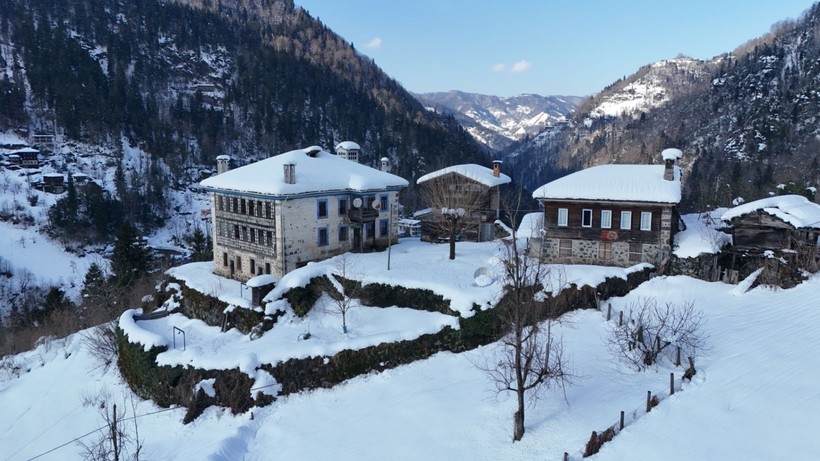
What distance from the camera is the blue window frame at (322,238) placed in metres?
38.4

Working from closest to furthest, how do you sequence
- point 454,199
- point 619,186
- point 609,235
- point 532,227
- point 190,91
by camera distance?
point 609,235, point 619,186, point 532,227, point 454,199, point 190,91

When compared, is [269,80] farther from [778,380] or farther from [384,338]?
[778,380]

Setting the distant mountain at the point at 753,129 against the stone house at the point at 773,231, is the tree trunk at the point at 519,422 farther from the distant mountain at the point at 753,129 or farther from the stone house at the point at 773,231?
the distant mountain at the point at 753,129

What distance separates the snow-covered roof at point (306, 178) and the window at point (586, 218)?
1497cm

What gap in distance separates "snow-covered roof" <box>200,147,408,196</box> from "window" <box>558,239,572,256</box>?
14.0 m

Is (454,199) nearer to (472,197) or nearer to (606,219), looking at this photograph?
(472,197)

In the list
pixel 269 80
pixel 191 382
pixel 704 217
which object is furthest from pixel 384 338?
pixel 269 80

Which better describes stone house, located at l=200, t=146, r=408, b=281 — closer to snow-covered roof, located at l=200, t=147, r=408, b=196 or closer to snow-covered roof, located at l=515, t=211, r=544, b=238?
snow-covered roof, located at l=200, t=147, r=408, b=196

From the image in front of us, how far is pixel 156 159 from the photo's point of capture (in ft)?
402

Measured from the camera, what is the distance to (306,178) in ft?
126

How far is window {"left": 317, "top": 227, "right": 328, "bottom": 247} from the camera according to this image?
38.4 meters

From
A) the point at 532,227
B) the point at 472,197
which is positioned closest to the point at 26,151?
the point at 472,197

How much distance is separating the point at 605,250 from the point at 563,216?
3.68 meters

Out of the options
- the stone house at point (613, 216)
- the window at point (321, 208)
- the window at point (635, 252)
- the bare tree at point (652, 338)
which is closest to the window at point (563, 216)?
the stone house at point (613, 216)
